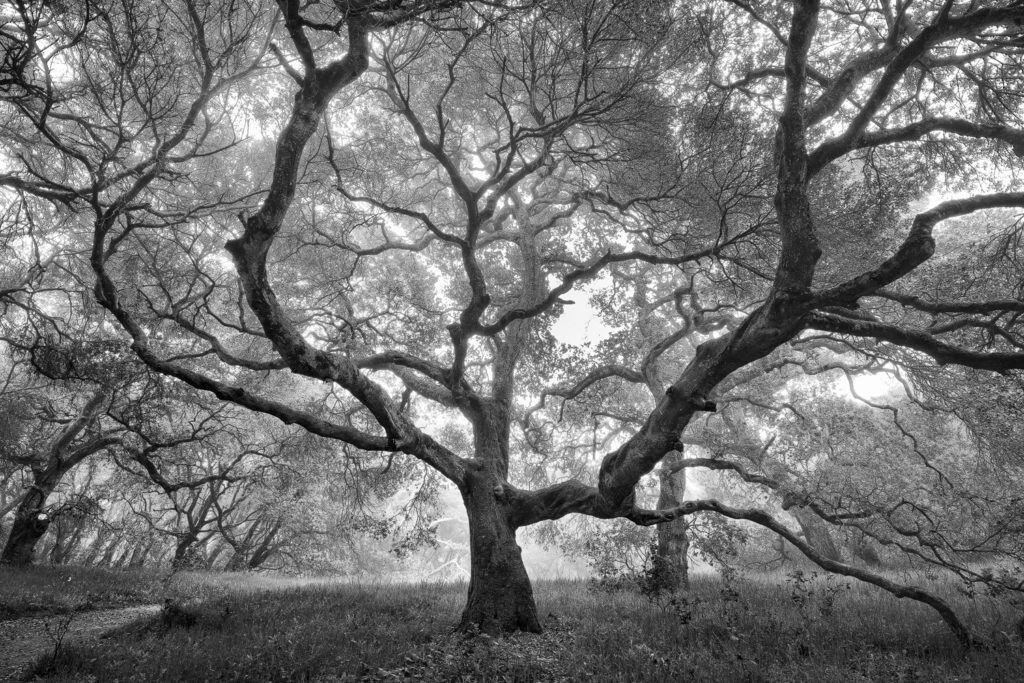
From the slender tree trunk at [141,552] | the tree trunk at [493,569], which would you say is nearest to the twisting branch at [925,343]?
the tree trunk at [493,569]

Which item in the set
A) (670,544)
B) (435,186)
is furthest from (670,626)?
(435,186)

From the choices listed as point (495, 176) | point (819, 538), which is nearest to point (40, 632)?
point (495, 176)

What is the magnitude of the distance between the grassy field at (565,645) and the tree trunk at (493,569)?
0.50 metres

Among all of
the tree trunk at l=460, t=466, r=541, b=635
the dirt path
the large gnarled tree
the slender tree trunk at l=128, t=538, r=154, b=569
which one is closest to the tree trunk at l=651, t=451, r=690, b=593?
the large gnarled tree

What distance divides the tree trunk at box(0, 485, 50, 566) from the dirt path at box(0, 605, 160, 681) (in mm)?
5305

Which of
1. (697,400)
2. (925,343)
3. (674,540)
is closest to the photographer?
(925,343)

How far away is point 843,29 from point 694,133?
3.70m

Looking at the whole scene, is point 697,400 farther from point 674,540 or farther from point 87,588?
point 87,588

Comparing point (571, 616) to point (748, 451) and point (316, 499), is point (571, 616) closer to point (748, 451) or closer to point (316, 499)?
point (748, 451)

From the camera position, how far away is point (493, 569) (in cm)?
809

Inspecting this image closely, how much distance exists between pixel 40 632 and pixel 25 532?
7.73 metres

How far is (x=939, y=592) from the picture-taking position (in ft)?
33.9

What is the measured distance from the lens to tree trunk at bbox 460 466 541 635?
7734 millimetres

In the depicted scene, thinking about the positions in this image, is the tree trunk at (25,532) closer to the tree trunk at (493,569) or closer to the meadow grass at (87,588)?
the meadow grass at (87,588)
